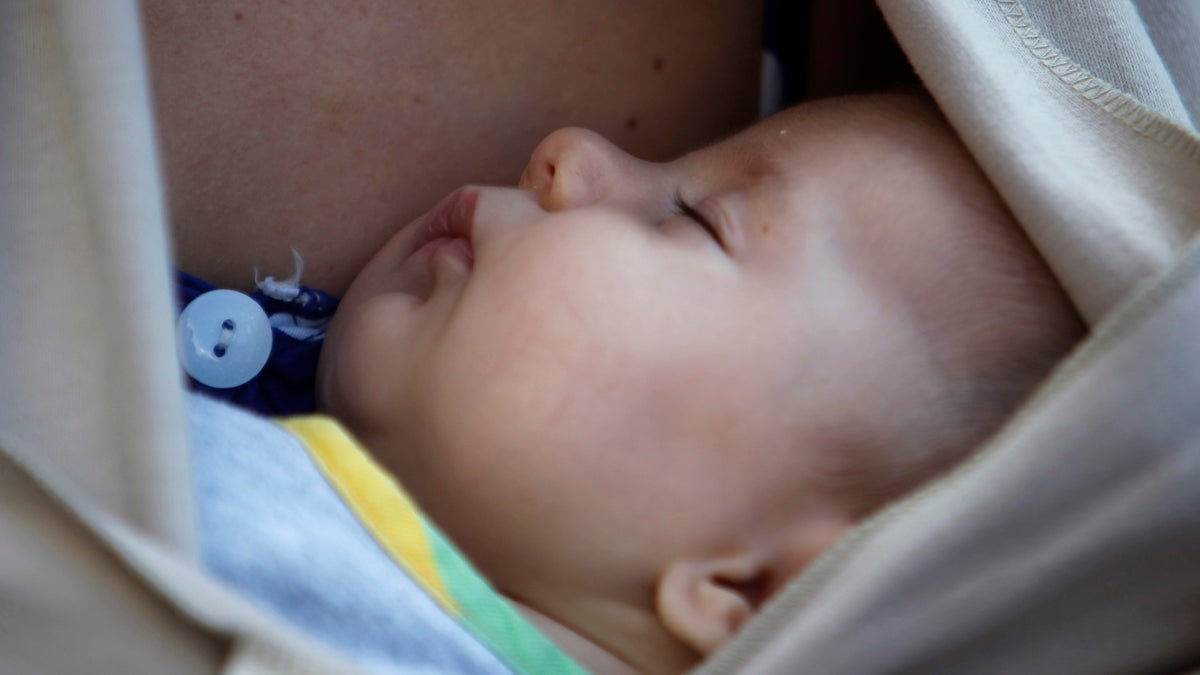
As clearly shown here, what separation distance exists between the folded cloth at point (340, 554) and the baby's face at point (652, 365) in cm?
8

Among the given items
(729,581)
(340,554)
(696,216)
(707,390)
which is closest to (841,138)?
(696,216)

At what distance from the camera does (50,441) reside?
499mm

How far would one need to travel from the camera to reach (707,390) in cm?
69

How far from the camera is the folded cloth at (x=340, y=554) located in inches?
21.2

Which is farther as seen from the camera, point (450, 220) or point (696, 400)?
point (450, 220)

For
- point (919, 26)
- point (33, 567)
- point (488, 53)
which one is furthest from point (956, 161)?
point (33, 567)

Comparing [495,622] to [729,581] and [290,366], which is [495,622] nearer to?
[729,581]

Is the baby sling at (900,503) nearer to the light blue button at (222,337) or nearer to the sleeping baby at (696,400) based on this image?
the sleeping baby at (696,400)

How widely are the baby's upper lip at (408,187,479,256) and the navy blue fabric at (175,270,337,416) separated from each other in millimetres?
99

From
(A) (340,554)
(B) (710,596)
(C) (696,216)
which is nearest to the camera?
(A) (340,554)

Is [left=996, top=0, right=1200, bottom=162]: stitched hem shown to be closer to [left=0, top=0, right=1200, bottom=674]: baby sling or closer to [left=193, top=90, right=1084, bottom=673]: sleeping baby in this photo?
[left=0, top=0, right=1200, bottom=674]: baby sling

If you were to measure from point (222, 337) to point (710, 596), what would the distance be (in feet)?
1.32

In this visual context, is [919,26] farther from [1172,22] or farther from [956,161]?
[1172,22]

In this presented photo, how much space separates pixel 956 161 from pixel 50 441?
0.63 m
